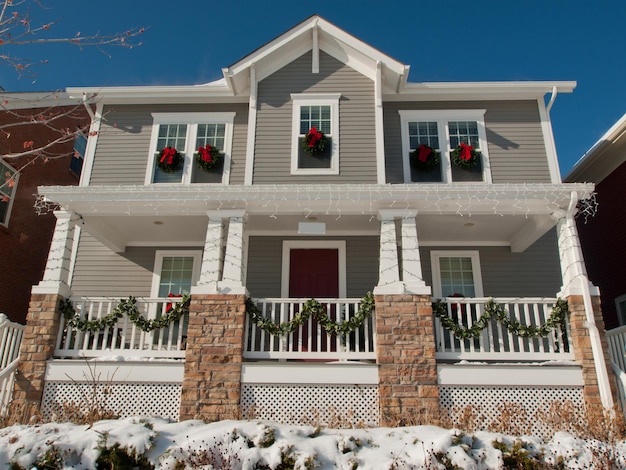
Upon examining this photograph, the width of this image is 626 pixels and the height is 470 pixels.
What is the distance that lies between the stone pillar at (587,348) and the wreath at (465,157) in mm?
3685

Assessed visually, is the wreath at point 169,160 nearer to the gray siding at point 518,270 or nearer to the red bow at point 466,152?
the gray siding at point 518,270

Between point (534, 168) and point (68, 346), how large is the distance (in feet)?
30.1

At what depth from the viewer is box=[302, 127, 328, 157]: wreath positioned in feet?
31.8

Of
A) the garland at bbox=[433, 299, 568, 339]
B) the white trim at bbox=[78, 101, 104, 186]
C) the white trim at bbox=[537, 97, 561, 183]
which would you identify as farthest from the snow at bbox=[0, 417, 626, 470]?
the white trim at bbox=[78, 101, 104, 186]

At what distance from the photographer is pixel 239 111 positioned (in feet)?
34.6

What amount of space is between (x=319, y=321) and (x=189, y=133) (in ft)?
18.0

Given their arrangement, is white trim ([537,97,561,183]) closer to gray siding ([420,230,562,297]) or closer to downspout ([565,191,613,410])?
gray siding ([420,230,562,297])

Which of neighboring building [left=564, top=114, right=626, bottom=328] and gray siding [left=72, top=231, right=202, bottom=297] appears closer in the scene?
gray siding [left=72, top=231, right=202, bottom=297]

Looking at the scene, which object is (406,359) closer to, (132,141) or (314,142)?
(314,142)

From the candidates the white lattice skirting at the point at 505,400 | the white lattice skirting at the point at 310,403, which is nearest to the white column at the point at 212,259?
the white lattice skirting at the point at 310,403

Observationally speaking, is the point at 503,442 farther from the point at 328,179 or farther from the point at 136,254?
the point at 136,254

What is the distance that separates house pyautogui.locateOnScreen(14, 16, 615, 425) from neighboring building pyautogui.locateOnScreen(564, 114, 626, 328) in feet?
4.82

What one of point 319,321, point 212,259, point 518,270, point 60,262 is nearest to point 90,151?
point 60,262

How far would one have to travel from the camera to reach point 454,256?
31.7 feet
